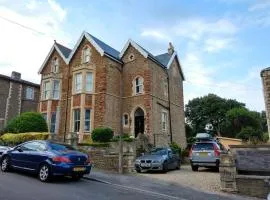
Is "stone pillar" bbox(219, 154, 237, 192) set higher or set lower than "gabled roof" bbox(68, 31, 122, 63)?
lower

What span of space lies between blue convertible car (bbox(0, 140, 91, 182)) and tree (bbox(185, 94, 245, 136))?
48070mm

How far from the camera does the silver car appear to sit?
15711mm

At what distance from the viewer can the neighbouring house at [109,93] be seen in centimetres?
2533

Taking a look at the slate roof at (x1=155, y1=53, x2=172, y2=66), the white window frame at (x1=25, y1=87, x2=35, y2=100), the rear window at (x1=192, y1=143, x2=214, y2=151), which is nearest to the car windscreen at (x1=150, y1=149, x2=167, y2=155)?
the rear window at (x1=192, y1=143, x2=214, y2=151)

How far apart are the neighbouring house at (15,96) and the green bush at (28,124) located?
11431mm

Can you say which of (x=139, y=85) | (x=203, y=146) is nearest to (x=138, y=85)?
(x=139, y=85)

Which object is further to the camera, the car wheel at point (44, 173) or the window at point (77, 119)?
the window at point (77, 119)

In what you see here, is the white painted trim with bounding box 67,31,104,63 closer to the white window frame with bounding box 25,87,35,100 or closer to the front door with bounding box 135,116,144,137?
the front door with bounding box 135,116,144,137

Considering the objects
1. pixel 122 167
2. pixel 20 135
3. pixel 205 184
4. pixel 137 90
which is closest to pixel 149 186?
pixel 205 184

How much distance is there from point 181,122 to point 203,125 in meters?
28.1

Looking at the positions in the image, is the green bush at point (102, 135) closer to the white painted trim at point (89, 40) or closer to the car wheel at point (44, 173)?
the white painted trim at point (89, 40)

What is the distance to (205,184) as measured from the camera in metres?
12.0

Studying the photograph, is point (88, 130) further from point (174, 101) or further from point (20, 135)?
point (174, 101)

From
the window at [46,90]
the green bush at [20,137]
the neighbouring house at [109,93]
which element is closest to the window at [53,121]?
the neighbouring house at [109,93]
